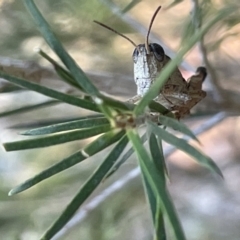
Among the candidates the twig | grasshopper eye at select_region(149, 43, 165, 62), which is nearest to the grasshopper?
grasshopper eye at select_region(149, 43, 165, 62)

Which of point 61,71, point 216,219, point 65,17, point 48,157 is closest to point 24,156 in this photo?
point 48,157

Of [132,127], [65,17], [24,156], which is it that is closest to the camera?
[132,127]

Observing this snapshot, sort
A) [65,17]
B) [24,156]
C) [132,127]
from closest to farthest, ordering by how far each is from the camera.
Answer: [132,127], [65,17], [24,156]

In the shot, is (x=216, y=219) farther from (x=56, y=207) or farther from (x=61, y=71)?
(x=61, y=71)

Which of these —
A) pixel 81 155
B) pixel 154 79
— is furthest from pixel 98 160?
pixel 81 155

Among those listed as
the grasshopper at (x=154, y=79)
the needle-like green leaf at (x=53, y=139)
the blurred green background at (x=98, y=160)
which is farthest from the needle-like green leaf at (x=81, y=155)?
the blurred green background at (x=98, y=160)

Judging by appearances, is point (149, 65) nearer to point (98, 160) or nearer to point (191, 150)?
point (191, 150)
